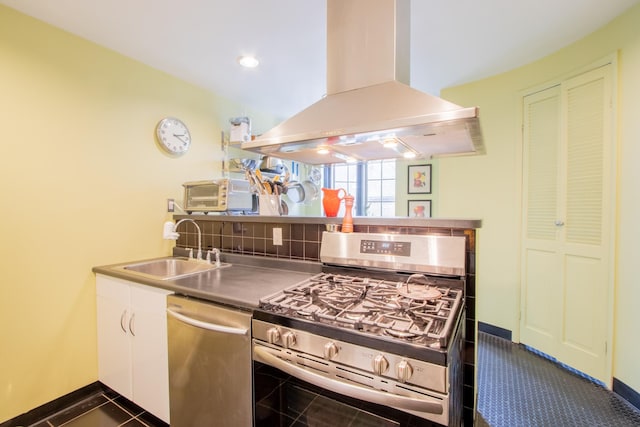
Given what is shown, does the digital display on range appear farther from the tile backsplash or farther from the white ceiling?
the white ceiling

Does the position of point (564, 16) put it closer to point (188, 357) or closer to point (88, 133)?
point (188, 357)

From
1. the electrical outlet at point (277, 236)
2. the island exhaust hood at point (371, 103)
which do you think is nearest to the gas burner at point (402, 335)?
the island exhaust hood at point (371, 103)

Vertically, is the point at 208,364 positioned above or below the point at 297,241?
below

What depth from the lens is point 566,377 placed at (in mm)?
2098

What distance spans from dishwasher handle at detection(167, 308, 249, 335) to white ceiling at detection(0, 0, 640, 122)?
1.72 metres

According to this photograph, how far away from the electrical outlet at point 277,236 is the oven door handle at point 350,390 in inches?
Result: 34.2

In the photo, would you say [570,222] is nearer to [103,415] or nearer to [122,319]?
[122,319]

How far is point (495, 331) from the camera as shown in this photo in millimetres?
2748

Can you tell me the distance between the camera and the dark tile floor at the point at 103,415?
1700mm

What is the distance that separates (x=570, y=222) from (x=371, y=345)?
2233 mm

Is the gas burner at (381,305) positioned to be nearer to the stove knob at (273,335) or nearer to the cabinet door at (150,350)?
the stove knob at (273,335)

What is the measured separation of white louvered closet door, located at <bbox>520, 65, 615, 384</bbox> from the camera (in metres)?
2.00

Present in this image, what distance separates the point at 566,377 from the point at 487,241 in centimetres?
117

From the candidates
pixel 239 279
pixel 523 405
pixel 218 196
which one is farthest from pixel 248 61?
pixel 523 405
